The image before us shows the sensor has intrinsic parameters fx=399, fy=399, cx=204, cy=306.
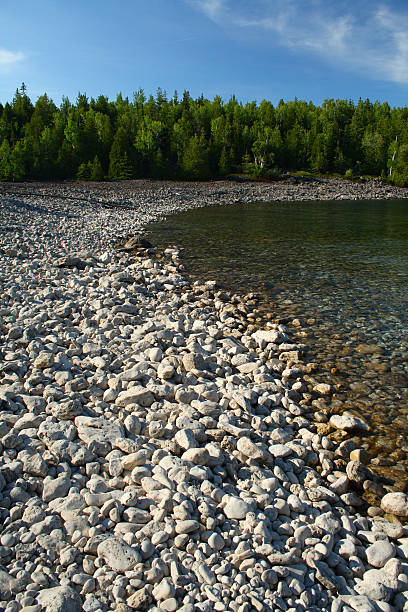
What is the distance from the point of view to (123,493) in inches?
174

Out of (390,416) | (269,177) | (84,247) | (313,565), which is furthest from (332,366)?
(269,177)

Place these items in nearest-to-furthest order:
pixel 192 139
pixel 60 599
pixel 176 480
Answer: pixel 60 599 < pixel 176 480 < pixel 192 139

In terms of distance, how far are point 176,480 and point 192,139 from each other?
8980 cm

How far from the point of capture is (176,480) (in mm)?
4621

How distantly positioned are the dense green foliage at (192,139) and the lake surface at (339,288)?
52.6 metres

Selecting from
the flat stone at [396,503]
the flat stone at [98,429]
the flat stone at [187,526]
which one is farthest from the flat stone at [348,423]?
the flat stone at [98,429]

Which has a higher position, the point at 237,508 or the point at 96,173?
the point at 96,173

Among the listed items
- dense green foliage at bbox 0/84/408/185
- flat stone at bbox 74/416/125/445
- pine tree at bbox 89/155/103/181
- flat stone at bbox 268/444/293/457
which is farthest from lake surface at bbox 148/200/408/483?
dense green foliage at bbox 0/84/408/185

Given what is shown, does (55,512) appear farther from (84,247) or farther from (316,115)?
(316,115)

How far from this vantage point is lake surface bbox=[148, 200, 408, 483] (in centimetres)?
720

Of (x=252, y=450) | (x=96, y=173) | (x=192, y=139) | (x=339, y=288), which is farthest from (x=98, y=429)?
(x=192, y=139)

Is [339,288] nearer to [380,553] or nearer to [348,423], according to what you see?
[348,423]

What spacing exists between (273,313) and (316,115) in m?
134

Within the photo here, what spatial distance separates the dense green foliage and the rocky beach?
221 ft
